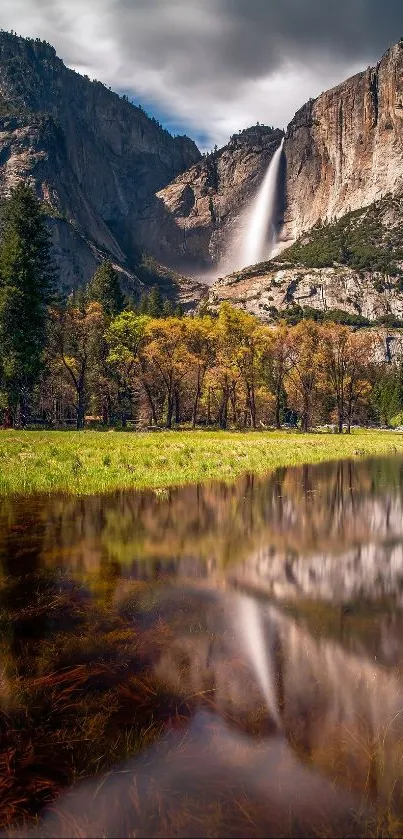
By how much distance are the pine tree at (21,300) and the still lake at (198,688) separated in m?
41.0

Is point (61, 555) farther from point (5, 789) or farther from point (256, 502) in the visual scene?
point (256, 502)

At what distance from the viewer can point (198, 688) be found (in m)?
4.62

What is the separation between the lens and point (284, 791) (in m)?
3.39

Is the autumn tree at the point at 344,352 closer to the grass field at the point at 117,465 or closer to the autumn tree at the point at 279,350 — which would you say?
the autumn tree at the point at 279,350

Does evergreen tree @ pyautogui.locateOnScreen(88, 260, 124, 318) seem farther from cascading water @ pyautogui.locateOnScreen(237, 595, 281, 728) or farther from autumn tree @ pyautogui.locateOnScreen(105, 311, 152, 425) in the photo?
cascading water @ pyautogui.locateOnScreen(237, 595, 281, 728)

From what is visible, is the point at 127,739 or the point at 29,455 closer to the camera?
the point at 127,739

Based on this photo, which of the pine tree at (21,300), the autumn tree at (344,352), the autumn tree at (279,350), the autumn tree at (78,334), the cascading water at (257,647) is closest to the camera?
the cascading water at (257,647)

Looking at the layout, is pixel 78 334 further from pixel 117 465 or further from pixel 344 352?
pixel 117 465

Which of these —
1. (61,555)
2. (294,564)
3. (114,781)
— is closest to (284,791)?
(114,781)

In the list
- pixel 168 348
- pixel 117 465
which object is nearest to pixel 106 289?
pixel 168 348

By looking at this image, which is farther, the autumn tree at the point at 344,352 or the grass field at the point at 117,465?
the autumn tree at the point at 344,352

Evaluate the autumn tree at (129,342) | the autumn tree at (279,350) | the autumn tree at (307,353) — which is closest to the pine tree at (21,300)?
the autumn tree at (129,342)

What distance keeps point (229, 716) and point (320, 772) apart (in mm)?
905

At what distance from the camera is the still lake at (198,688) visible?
323 cm
